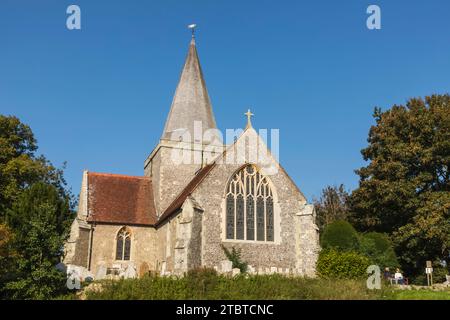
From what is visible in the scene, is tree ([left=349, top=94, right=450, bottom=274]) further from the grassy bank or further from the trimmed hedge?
the grassy bank

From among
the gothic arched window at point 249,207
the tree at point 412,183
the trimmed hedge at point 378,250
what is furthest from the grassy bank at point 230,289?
the tree at point 412,183

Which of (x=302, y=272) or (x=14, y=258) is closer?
(x=14, y=258)

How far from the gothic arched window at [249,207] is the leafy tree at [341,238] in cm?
455

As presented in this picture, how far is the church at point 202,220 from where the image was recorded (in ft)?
79.3

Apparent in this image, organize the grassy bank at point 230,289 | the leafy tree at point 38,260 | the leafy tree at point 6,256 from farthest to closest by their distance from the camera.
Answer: the leafy tree at point 6,256, the leafy tree at point 38,260, the grassy bank at point 230,289

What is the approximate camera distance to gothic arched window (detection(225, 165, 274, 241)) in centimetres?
2505

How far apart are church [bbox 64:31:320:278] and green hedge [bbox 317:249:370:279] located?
1644mm

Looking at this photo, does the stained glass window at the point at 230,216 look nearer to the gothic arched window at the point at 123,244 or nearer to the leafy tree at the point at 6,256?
the gothic arched window at the point at 123,244

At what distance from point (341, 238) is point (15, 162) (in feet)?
74.2

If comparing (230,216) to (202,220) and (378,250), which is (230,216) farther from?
(378,250)
